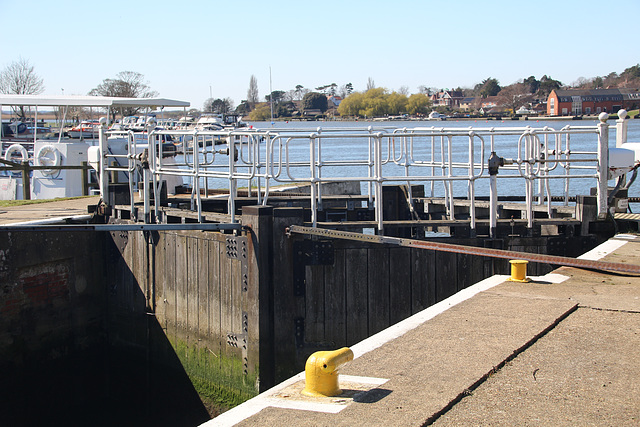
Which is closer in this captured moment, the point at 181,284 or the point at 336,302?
the point at 336,302

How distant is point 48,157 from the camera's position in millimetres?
22562

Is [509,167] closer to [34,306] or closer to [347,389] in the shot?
[347,389]

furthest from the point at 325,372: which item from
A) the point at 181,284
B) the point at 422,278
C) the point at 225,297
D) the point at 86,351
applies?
the point at 86,351

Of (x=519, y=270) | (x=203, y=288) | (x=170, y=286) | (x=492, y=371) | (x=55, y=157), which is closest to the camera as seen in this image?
(x=492, y=371)

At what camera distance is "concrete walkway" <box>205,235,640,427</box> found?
4117 mm

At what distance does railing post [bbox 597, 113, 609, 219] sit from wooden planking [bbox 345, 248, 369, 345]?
334 centimetres

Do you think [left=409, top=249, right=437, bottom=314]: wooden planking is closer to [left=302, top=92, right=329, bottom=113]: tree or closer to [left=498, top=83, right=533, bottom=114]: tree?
[left=498, top=83, right=533, bottom=114]: tree

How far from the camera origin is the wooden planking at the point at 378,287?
345 inches

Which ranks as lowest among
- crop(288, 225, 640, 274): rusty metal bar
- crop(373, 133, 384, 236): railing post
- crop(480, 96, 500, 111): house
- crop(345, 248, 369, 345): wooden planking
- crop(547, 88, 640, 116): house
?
crop(345, 248, 369, 345): wooden planking

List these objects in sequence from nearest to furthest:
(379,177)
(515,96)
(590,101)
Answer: (379,177) → (590,101) → (515,96)

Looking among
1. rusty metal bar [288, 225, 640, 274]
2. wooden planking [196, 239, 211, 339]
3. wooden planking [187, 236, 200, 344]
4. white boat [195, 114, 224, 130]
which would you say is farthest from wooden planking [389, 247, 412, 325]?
white boat [195, 114, 224, 130]

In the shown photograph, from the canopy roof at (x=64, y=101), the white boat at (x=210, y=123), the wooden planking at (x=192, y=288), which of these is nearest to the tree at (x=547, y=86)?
the white boat at (x=210, y=123)

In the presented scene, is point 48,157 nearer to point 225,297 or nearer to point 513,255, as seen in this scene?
point 225,297

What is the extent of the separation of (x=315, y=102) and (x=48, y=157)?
171639mm
